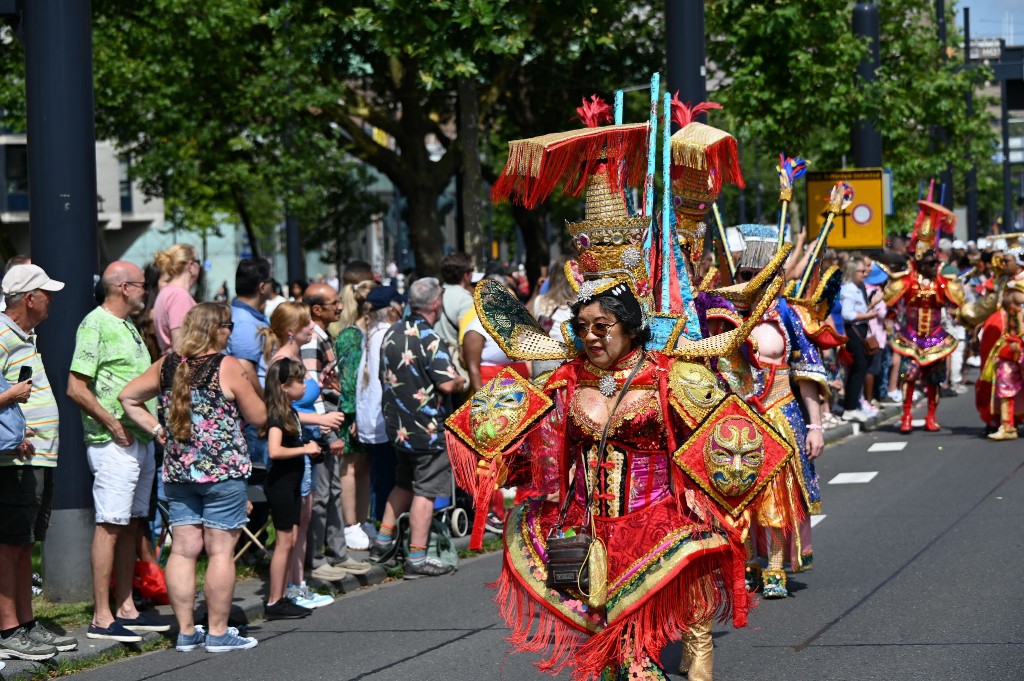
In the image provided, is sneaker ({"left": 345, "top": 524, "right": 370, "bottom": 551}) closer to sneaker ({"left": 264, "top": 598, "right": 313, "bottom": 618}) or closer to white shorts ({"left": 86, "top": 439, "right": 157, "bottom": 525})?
sneaker ({"left": 264, "top": 598, "right": 313, "bottom": 618})

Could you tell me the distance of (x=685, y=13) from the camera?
13.1m

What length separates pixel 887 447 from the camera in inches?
612

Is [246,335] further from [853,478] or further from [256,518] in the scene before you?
[853,478]

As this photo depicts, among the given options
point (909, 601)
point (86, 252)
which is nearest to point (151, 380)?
point (86, 252)

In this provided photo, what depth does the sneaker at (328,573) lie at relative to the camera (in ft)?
31.4

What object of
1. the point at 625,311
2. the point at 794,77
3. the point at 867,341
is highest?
the point at 794,77

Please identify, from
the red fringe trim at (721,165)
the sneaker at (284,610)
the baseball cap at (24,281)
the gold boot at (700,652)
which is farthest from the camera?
the sneaker at (284,610)

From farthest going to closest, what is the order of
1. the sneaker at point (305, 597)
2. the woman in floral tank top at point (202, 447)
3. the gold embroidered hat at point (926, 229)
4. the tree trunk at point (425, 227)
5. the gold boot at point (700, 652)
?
the tree trunk at point (425, 227) → the gold embroidered hat at point (926, 229) → the sneaker at point (305, 597) → the woman in floral tank top at point (202, 447) → the gold boot at point (700, 652)

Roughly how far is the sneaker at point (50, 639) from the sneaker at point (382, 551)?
269 centimetres

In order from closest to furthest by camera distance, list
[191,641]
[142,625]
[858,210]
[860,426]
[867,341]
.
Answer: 1. [191,641]
2. [142,625]
3. [860,426]
4. [867,341]
5. [858,210]

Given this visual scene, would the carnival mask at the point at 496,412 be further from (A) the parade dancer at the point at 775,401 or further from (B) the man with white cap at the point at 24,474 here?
(B) the man with white cap at the point at 24,474

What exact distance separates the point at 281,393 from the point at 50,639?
5.68 feet

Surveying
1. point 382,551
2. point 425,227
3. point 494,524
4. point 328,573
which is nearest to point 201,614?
point 328,573

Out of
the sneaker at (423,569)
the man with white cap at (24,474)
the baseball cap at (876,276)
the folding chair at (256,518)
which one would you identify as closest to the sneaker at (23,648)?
the man with white cap at (24,474)
